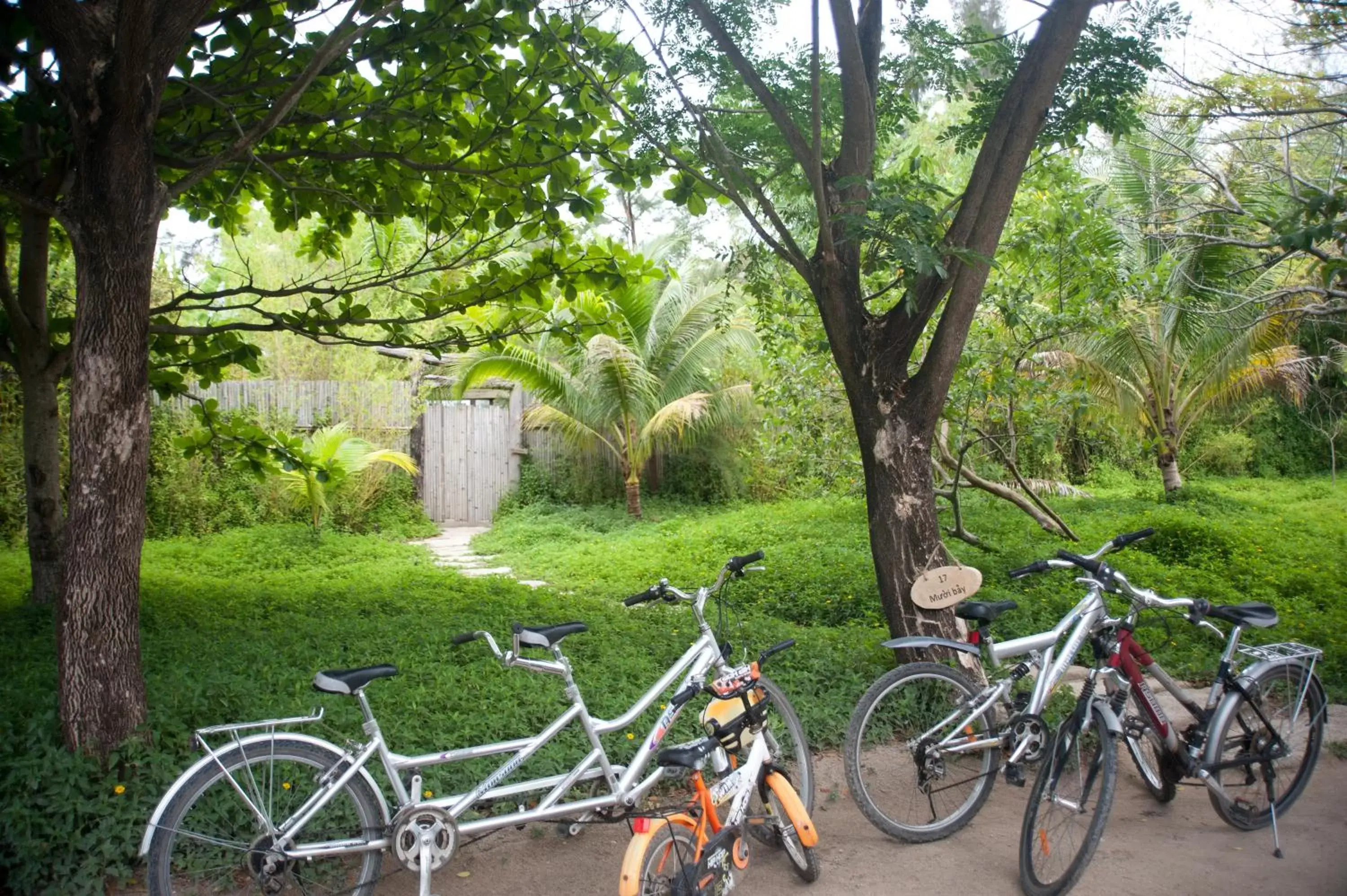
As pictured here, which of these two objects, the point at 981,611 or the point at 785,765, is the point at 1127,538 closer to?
the point at 981,611

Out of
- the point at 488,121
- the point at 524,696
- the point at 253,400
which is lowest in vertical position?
the point at 524,696

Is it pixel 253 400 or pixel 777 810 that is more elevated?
pixel 253 400

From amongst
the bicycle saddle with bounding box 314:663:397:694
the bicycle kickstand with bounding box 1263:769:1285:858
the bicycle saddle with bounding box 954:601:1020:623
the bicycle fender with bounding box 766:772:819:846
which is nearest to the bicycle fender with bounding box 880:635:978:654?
the bicycle saddle with bounding box 954:601:1020:623

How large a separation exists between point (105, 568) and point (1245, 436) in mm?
20671

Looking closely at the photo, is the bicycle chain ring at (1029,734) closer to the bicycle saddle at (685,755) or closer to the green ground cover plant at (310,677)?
the green ground cover plant at (310,677)

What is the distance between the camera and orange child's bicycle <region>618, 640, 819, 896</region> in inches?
131

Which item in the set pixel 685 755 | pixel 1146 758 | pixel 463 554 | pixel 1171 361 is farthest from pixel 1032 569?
pixel 1171 361

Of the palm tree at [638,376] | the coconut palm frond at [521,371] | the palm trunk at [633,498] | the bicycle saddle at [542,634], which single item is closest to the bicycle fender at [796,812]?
the bicycle saddle at [542,634]

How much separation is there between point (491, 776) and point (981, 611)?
210cm

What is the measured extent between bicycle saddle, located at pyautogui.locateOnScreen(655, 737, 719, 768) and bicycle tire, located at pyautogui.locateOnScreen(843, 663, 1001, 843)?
97 centimetres

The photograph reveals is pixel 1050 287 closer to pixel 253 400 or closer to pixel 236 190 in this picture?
pixel 236 190

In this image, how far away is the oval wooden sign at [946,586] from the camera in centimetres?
509

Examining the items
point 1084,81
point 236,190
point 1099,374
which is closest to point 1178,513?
point 1099,374

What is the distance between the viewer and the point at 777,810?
12.8 feet
